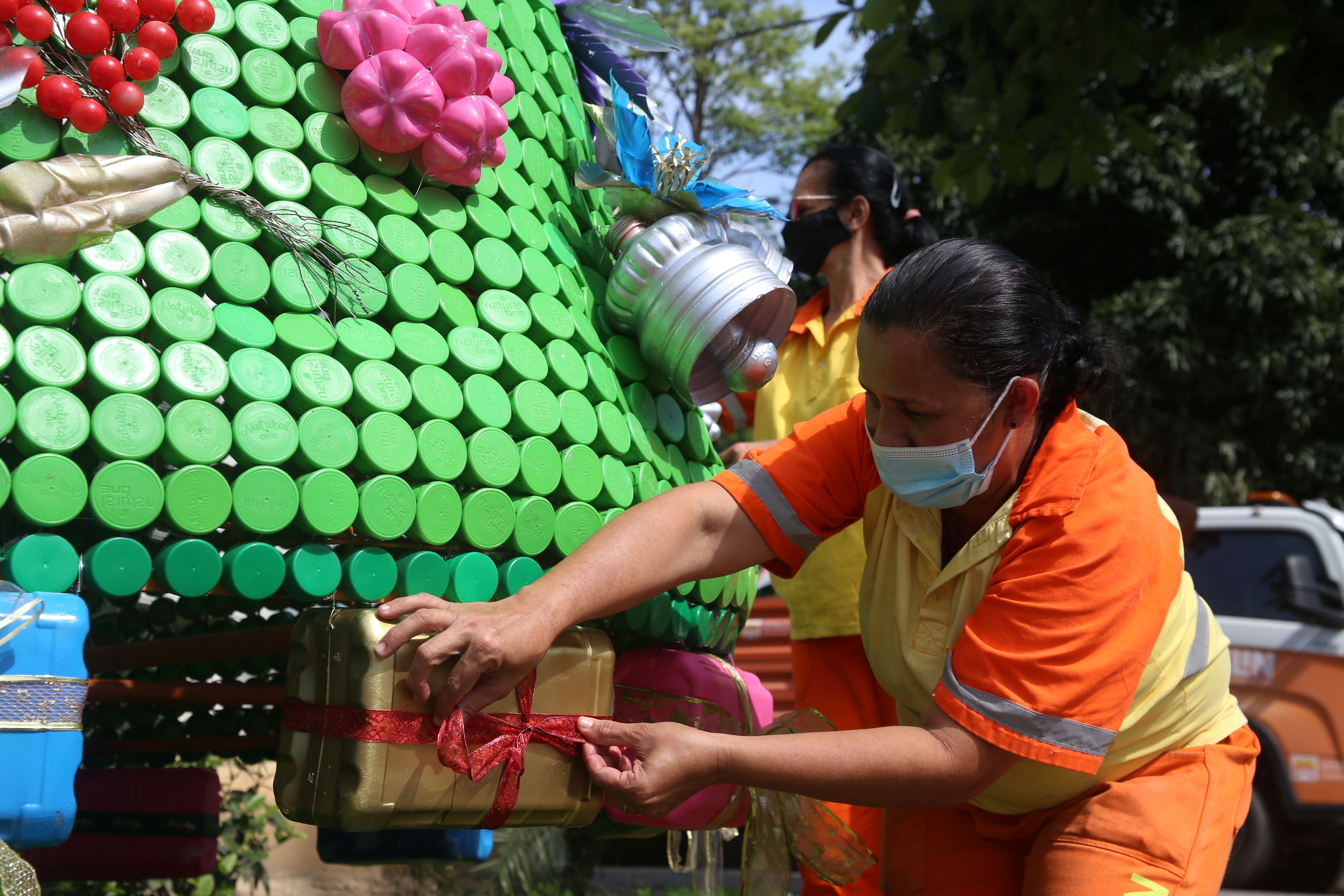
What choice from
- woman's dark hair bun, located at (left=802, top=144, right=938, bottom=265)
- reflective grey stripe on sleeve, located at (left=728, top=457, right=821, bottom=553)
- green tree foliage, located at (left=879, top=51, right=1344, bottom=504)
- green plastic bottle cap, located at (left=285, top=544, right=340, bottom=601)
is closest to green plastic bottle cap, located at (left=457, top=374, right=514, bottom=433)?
green plastic bottle cap, located at (left=285, top=544, right=340, bottom=601)

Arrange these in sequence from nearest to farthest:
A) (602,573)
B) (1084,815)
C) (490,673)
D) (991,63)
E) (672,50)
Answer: (490,673) < (602,573) < (1084,815) < (672,50) < (991,63)

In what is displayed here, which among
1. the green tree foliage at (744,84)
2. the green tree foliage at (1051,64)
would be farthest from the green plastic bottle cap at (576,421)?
the green tree foliage at (744,84)

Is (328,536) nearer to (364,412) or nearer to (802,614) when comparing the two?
(364,412)

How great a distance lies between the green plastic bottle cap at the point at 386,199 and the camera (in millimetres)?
1393

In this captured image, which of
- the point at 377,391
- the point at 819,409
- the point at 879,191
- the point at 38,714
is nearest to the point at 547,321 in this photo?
the point at 377,391

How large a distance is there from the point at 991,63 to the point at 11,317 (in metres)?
3.06

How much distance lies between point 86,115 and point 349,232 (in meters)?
0.29

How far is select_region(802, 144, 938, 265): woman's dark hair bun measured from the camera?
93.0 inches

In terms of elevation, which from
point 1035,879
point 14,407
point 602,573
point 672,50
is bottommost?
point 1035,879

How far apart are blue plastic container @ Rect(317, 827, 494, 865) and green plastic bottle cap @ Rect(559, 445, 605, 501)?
1031 mm

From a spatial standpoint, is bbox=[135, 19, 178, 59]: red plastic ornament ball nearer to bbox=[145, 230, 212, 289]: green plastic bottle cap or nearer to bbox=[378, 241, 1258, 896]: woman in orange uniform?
bbox=[145, 230, 212, 289]: green plastic bottle cap

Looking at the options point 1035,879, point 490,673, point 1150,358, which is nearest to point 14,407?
point 490,673

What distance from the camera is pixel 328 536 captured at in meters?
1.24

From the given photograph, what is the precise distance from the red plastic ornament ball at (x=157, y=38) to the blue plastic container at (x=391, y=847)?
4.68ft
